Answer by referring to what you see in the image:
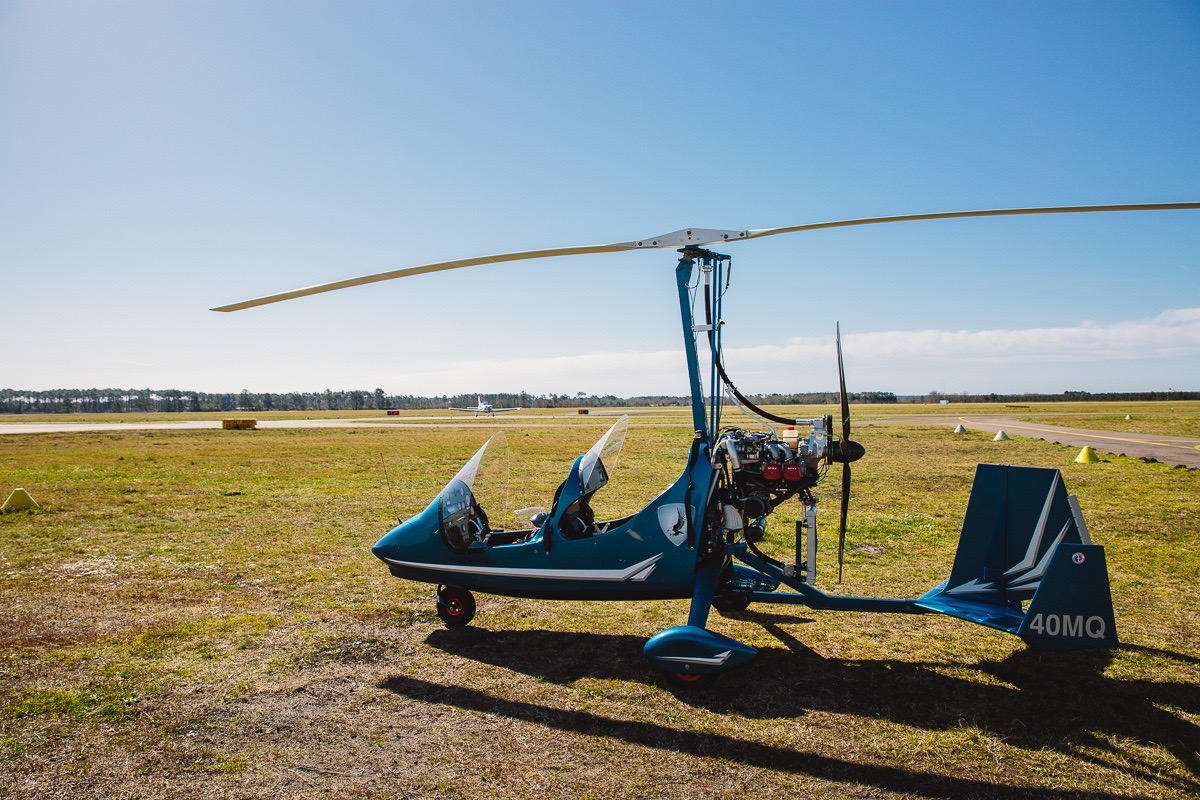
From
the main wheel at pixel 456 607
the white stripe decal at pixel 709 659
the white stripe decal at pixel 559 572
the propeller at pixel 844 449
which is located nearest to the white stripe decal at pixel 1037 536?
the propeller at pixel 844 449

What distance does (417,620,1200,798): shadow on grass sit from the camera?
4.13 meters

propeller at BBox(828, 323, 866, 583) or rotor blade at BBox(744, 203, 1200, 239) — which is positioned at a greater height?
rotor blade at BBox(744, 203, 1200, 239)

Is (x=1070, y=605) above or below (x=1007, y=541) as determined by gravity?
below

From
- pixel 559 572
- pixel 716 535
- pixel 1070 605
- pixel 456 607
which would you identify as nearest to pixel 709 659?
pixel 716 535

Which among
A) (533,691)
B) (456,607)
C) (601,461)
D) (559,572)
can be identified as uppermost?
(601,461)

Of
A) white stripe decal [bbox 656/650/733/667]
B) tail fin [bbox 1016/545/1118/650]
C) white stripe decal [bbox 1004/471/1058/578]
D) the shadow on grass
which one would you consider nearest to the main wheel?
the shadow on grass

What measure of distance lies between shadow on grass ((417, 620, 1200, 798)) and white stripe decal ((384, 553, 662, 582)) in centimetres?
69

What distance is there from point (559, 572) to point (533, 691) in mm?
1145

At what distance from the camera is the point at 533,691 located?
17.4 feet

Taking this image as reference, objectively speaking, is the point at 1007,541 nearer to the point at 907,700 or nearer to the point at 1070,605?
the point at 1070,605

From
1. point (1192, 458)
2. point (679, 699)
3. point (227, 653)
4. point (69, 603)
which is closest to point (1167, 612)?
point (679, 699)

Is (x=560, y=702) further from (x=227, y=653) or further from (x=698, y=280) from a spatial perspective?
(x=698, y=280)

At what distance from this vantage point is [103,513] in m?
13.0

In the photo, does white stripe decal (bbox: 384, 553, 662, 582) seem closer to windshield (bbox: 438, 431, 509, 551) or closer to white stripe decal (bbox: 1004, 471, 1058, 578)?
Result: windshield (bbox: 438, 431, 509, 551)
